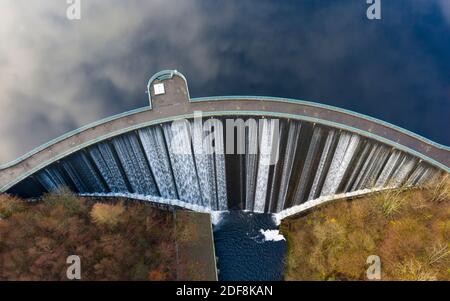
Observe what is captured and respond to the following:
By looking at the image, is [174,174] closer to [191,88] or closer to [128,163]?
[128,163]

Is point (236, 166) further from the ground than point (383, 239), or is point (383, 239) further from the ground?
point (236, 166)

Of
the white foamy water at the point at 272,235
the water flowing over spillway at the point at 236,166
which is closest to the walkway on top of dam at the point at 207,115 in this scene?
the water flowing over spillway at the point at 236,166

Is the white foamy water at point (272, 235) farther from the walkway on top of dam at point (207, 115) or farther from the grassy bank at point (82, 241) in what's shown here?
the walkway on top of dam at point (207, 115)

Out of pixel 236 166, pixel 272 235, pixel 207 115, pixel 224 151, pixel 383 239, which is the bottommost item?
pixel 383 239

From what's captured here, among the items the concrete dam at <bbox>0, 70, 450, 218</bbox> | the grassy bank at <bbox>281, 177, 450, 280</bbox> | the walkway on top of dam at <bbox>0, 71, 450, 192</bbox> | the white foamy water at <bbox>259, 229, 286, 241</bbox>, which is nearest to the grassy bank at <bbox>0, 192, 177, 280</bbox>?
the concrete dam at <bbox>0, 70, 450, 218</bbox>

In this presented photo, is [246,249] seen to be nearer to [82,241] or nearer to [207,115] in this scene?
[207,115]

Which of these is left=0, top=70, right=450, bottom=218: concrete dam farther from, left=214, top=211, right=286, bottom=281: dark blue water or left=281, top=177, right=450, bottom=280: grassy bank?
left=214, top=211, right=286, bottom=281: dark blue water

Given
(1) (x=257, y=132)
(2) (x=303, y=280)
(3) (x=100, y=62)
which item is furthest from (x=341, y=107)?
(3) (x=100, y=62)

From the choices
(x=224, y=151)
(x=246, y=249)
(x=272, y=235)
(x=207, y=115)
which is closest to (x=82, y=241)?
(x=224, y=151)
